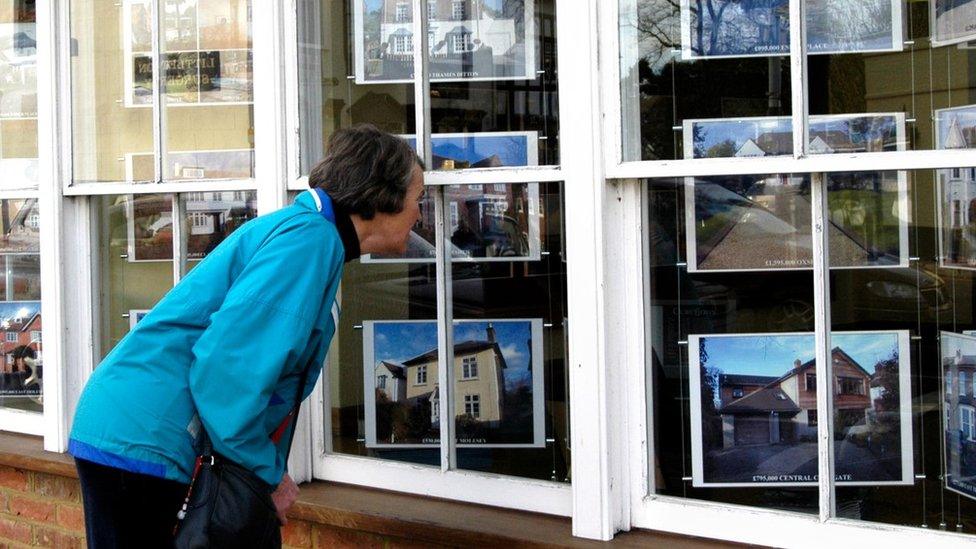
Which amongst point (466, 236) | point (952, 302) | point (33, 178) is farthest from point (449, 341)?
point (33, 178)

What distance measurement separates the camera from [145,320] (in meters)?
2.50

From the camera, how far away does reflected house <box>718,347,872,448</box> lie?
9.34ft

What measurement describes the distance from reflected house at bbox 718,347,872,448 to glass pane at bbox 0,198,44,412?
279cm

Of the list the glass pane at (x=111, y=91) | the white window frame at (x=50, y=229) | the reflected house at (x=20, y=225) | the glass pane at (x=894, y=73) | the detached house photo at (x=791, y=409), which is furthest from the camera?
the reflected house at (x=20, y=225)

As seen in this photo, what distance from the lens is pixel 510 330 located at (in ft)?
11.1

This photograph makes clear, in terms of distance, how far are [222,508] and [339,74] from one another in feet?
5.49

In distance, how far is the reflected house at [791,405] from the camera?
2848 millimetres

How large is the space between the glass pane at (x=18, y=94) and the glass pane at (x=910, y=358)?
3.15m

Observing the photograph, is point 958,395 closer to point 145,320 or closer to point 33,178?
point 145,320

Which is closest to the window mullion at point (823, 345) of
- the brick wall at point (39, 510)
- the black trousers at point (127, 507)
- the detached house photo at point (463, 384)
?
the detached house photo at point (463, 384)

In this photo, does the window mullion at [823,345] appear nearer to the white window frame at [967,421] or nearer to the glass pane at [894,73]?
the glass pane at [894,73]

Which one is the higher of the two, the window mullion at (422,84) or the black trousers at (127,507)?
Answer: the window mullion at (422,84)

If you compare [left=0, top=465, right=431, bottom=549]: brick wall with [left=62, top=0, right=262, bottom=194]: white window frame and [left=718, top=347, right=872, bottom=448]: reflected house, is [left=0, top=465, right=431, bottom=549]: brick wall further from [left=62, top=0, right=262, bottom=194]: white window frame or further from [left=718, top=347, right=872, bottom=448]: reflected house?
[left=718, top=347, right=872, bottom=448]: reflected house

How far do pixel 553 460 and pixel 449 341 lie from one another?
44cm
